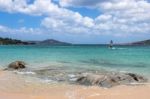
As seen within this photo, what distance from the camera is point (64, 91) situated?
14.3 meters

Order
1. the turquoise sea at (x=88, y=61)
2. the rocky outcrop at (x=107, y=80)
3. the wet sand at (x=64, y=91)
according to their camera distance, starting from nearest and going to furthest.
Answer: the wet sand at (x=64, y=91) → the rocky outcrop at (x=107, y=80) → the turquoise sea at (x=88, y=61)

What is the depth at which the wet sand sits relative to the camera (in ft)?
42.5

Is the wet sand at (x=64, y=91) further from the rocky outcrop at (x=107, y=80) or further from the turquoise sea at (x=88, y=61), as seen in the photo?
the turquoise sea at (x=88, y=61)

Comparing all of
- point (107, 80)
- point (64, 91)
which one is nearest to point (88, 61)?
point (107, 80)

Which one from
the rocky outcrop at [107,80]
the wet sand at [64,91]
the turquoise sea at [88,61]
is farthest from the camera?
the turquoise sea at [88,61]

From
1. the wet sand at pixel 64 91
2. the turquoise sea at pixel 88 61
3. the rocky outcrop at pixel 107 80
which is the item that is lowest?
the turquoise sea at pixel 88 61

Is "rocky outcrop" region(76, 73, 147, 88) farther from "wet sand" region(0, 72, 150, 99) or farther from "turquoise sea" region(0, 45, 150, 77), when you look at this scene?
→ "turquoise sea" region(0, 45, 150, 77)

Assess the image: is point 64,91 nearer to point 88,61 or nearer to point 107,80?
point 107,80

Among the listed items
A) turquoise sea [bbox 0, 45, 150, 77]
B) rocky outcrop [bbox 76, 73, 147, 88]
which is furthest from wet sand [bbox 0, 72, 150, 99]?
turquoise sea [bbox 0, 45, 150, 77]

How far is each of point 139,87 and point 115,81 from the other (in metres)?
1.45

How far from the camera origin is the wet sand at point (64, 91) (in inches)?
510

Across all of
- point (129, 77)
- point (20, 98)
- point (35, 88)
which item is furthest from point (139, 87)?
point (20, 98)

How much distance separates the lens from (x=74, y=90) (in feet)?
47.4

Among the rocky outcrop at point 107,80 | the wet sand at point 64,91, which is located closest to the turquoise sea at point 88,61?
the rocky outcrop at point 107,80
